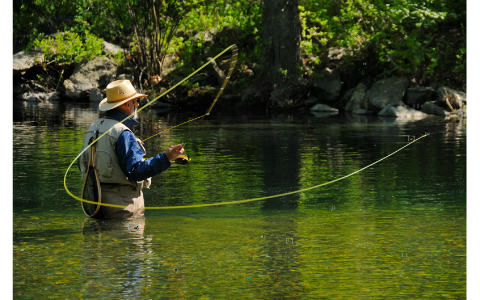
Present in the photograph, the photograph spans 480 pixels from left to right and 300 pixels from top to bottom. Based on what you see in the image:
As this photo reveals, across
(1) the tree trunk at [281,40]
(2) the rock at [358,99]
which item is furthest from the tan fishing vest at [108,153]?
(1) the tree trunk at [281,40]

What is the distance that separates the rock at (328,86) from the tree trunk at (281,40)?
1.02 meters

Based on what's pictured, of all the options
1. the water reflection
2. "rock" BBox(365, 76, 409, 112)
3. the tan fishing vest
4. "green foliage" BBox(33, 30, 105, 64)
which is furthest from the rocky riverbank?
the tan fishing vest

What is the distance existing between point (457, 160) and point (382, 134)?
4055 millimetres

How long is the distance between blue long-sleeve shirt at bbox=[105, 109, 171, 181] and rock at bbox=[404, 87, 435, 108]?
1673cm

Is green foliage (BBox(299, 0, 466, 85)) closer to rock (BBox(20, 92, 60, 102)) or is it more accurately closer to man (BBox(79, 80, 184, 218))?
rock (BBox(20, 92, 60, 102))

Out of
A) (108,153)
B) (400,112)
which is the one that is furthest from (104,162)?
(400,112)

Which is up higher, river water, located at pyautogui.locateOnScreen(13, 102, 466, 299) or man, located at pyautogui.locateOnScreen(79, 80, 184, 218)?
man, located at pyautogui.locateOnScreen(79, 80, 184, 218)

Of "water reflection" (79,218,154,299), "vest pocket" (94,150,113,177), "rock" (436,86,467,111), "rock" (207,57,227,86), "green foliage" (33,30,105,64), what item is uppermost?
"green foliage" (33,30,105,64)

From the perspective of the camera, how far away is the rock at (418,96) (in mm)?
21219

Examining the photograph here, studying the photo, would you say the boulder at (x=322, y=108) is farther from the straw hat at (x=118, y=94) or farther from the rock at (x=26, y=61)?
the straw hat at (x=118, y=94)

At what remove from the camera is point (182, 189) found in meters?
8.30

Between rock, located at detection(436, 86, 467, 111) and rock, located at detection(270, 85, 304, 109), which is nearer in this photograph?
rock, located at detection(436, 86, 467, 111)

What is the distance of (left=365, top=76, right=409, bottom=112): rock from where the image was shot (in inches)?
824

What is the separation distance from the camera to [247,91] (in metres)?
24.5
